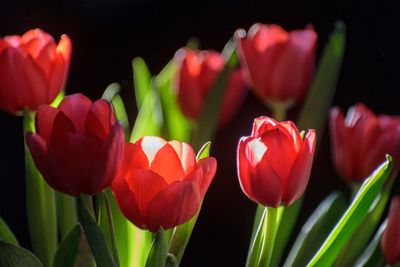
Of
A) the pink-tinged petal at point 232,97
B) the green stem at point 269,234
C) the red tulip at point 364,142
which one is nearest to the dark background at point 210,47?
the pink-tinged petal at point 232,97

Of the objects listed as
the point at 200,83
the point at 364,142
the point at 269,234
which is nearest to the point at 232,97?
the point at 200,83

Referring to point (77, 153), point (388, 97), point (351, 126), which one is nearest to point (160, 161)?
point (77, 153)

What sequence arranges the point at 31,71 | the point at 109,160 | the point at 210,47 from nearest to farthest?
the point at 109,160
the point at 31,71
the point at 210,47

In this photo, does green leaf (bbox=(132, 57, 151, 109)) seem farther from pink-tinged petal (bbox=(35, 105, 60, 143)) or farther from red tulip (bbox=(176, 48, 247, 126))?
pink-tinged petal (bbox=(35, 105, 60, 143))

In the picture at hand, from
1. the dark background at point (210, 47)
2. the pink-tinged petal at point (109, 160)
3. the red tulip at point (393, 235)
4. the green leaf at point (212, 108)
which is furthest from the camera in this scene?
the dark background at point (210, 47)

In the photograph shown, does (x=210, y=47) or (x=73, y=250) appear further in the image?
(x=210, y=47)

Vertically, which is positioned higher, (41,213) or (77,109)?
(77,109)

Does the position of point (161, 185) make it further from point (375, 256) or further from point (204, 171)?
point (375, 256)

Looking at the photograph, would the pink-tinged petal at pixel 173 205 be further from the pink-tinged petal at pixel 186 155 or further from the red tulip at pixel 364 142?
the red tulip at pixel 364 142
